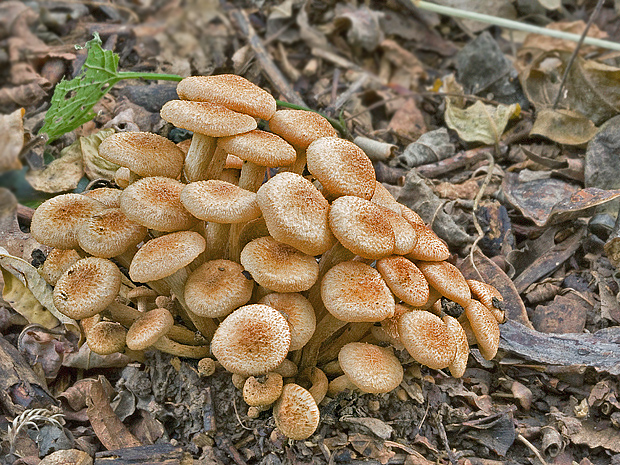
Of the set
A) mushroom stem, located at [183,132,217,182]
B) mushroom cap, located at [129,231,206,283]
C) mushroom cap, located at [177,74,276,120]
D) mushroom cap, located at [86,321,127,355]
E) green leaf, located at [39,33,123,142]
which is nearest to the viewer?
mushroom cap, located at [129,231,206,283]

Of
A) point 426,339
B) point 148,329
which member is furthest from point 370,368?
point 148,329

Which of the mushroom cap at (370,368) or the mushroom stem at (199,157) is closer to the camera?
the mushroom cap at (370,368)

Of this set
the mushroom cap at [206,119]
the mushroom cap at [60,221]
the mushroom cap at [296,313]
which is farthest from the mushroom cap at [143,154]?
the mushroom cap at [296,313]

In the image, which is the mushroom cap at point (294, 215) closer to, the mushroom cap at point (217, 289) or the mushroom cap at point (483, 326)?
the mushroom cap at point (217, 289)

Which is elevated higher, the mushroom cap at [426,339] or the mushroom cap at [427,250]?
the mushroom cap at [427,250]

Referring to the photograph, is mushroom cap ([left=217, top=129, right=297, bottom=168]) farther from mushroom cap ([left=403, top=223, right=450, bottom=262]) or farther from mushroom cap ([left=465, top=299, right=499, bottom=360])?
mushroom cap ([left=465, top=299, right=499, bottom=360])

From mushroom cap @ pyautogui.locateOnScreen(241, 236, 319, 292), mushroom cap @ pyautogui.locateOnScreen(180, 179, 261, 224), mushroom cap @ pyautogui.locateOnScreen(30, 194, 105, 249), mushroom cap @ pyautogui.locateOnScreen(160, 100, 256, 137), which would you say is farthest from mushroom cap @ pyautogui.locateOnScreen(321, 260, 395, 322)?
mushroom cap @ pyautogui.locateOnScreen(30, 194, 105, 249)

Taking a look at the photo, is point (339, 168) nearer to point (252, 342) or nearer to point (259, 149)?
point (259, 149)
